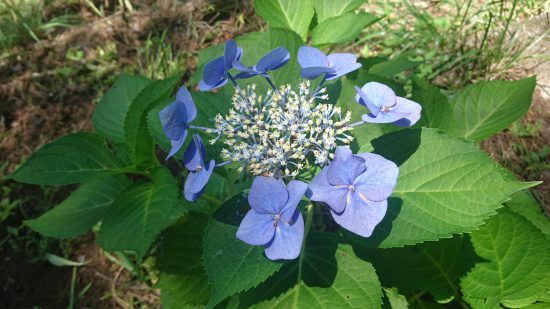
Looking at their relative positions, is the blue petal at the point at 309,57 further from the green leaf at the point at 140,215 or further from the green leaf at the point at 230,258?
the green leaf at the point at 140,215

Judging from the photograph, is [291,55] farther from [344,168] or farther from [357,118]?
[344,168]

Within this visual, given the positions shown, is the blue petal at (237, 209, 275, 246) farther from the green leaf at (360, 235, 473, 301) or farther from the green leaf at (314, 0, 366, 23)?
the green leaf at (314, 0, 366, 23)

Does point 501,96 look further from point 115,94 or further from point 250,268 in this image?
point 115,94

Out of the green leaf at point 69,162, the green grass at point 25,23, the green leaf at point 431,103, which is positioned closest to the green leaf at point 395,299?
the green leaf at point 431,103

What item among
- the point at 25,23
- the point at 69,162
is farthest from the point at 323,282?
the point at 25,23

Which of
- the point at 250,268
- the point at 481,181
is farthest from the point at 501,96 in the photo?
the point at 250,268
